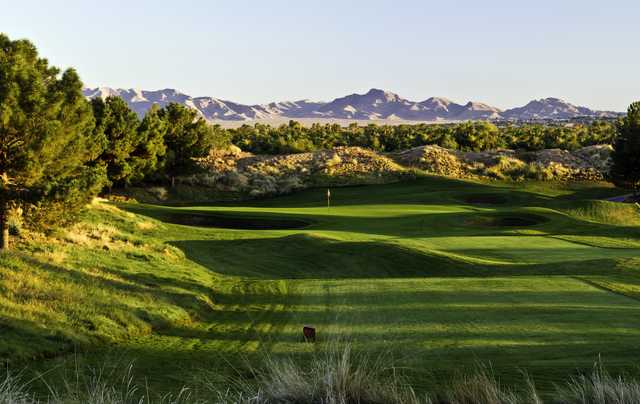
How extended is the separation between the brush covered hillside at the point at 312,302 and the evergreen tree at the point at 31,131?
1955 mm

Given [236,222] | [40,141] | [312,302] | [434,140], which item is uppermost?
[40,141]

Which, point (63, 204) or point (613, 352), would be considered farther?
point (63, 204)

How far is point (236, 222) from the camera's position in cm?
4181

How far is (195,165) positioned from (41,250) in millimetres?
51757

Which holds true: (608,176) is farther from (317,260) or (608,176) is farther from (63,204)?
(63,204)

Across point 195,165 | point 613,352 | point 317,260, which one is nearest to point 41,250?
point 317,260

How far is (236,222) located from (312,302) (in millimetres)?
26529

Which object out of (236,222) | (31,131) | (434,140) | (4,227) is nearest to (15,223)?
(4,227)

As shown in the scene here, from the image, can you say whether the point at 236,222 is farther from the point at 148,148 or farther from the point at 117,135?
the point at 148,148

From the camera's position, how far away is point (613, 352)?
9.74m

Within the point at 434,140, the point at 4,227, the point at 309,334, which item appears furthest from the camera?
the point at 434,140

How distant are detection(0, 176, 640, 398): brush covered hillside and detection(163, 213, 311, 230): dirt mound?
7.66 metres

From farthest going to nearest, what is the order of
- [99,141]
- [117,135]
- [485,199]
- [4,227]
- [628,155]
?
1. [628,155]
2. [485,199]
3. [117,135]
4. [99,141]
5. [4,227]

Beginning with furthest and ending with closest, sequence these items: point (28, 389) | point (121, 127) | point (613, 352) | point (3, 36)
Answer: point (121, 127) → point (3, 36) → point (613, 352) → point (28, 389)
